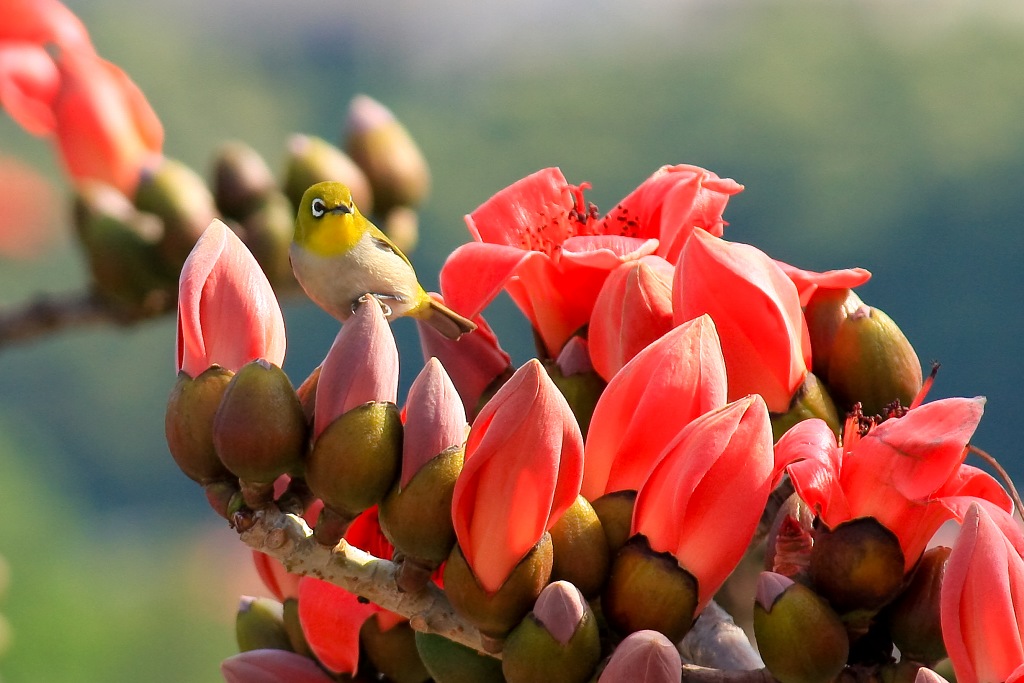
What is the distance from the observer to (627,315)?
397 millimetres

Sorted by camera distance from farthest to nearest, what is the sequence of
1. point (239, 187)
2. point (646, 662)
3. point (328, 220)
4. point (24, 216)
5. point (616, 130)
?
point (616, 130) → point (24, 216) → point (239, 187) → point (328, 220) → point (646, 662)

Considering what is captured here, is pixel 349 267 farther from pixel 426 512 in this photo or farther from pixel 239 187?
pixel 239 187

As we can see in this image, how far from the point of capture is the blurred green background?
22.7 feet

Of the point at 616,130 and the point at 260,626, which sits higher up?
the point at 260,626

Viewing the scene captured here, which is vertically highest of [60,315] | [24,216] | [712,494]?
[712,494]

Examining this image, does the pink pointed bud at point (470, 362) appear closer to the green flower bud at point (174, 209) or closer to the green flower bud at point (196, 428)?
the green flower bud at point (196, 428)

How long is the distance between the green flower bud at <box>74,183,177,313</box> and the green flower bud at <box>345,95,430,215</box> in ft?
0.65

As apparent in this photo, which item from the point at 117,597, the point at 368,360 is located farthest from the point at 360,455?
the point at 117,597

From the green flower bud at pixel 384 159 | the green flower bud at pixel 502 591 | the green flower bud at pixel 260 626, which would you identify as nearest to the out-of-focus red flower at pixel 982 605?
the green flower bud at pixel 502 591

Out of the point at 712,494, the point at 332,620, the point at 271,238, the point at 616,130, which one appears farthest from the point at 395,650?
the point at 616,130

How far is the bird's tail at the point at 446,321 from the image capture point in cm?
42

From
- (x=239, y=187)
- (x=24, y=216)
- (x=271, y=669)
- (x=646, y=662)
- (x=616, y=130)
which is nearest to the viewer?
(x=646, y=662)

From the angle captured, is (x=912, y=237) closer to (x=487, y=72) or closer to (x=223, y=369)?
(x=487, y=72)

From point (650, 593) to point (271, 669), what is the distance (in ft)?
0.48
